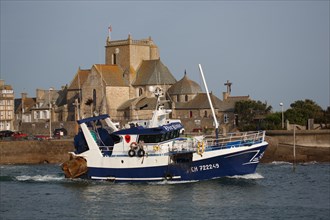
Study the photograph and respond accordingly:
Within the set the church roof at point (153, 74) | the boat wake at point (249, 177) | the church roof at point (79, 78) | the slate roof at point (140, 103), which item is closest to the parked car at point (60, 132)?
the slate roof at point (140, 103)

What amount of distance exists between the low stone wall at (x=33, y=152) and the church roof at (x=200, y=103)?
2854cm

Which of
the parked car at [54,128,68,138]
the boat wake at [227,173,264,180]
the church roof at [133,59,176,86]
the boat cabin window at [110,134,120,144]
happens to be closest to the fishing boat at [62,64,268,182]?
the boat cabin window at [110,134,120,144]

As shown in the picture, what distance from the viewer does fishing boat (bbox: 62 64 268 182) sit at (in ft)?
168

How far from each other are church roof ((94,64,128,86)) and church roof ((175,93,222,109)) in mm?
9537

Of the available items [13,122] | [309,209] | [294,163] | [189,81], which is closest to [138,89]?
[189,81]

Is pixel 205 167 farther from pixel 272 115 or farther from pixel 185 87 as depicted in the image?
pixel 185 87

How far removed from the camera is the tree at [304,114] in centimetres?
8838

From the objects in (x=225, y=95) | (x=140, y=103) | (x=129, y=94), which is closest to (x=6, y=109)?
(x=129, y=94)

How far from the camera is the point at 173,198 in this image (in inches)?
1789

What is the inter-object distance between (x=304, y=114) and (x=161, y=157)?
4146 centimetres

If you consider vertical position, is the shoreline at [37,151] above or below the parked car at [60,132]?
below

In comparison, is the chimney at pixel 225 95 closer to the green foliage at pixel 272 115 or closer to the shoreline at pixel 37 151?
the green foliage at pixel 272 115

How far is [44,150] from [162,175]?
2655 cm

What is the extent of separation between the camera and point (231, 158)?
5128 cm
